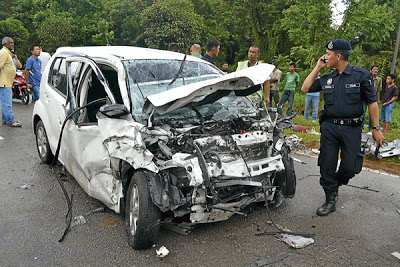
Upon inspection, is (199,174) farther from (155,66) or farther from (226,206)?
(155,66)

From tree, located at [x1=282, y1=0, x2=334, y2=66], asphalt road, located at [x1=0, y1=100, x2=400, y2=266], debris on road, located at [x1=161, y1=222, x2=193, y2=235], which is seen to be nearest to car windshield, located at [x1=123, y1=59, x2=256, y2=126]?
debris on road, located at [x1=161, y1=222, x2=193, y2=235]

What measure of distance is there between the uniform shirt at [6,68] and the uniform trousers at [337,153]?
680 centimetres

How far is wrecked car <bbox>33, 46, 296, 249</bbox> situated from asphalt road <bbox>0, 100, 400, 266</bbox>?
0.26 m

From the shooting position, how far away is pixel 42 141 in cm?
519

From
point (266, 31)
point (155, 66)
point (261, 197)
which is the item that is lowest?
point (261, 197)

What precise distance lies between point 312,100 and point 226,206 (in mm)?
7432

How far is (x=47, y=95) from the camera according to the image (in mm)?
4801

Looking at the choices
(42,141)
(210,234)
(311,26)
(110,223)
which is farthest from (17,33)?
(210,234)

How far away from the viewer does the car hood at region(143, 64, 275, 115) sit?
125 inches

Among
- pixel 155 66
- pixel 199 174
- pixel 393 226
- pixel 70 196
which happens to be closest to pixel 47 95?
pixel 70 196

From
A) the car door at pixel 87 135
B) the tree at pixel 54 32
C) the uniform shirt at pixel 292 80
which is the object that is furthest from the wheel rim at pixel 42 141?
the tree at pixel 54 32

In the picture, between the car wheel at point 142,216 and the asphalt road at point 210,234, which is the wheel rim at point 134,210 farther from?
the asphalt road at point 210,234

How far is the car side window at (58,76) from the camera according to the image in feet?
14.5

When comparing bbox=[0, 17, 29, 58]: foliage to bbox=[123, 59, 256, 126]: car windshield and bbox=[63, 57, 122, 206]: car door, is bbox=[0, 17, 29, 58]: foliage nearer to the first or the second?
bbox=[63, 57, 122, 206]: car door
